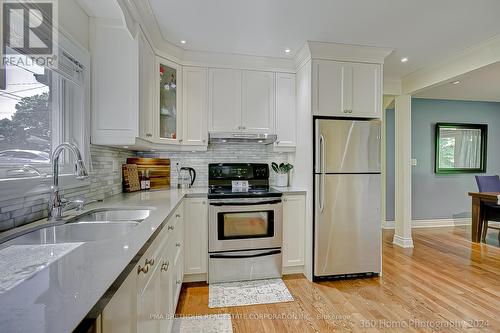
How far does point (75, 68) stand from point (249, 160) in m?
2.00

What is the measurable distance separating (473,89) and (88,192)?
558 cm

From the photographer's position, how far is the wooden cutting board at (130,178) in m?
2.59

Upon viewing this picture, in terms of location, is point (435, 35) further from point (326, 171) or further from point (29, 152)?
point (29, 152)

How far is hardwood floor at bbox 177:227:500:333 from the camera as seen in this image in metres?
1.89

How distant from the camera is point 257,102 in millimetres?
2916

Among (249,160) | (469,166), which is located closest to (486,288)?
(249,160)

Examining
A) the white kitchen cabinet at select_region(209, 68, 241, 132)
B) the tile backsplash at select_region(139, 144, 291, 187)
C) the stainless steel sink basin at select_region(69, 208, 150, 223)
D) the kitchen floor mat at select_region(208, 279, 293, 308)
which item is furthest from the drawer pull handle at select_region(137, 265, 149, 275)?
the tile backsplash at select_region(139, 144, 291, 187)

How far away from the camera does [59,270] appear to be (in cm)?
72

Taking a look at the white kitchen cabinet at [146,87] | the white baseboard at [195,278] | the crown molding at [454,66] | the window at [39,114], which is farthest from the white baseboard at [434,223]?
the window at [39,114]

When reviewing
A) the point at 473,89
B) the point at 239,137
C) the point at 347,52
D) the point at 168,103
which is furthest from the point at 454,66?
the point at 168,103

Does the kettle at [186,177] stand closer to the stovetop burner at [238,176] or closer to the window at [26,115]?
the stovetop burner at [238,176]

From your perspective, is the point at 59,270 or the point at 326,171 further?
the point at 326,171

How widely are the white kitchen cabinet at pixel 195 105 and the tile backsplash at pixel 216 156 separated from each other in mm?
325

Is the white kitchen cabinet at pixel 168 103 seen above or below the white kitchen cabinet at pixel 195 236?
above
